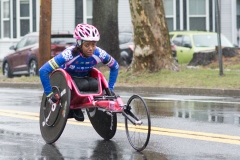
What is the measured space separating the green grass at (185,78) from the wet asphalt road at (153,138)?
4.72 meters

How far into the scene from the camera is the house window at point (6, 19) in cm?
3953

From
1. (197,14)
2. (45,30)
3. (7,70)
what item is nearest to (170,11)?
(197,14)

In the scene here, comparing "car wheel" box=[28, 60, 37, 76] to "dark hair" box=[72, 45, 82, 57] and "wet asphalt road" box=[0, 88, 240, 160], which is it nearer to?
"wet asphalt road" box=[0, 88, 240, 160]

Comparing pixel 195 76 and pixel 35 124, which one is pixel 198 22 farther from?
A: pixel 35 124

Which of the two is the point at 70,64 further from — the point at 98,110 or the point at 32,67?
the point at 32,67

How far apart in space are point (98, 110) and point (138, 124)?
1.44m

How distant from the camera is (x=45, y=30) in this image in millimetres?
24000

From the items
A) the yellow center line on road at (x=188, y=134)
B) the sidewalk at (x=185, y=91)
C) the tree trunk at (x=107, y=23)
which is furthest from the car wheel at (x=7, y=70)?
the yellow center line on road at (x=188, y=134)

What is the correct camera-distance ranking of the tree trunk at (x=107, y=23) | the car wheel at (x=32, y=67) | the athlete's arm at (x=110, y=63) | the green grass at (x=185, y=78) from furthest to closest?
1. the car wheel at (x=32, y=67)
2. the tree trunk at (x=107, y=23)
3. the green grass at (x=185, y=78)
4. the athlete's arm at (x=110, y=63)

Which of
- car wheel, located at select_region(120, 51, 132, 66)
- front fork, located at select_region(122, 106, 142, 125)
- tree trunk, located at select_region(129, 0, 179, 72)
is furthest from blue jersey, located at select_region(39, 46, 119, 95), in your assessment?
car wheel, located at select_region(120, 51, 132, 66)

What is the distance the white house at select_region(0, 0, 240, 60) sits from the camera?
1420 inches

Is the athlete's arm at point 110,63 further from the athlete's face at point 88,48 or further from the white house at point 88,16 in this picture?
the white house at point 88,16

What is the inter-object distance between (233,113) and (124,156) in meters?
5.03

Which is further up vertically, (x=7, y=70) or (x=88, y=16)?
(x=88, y=16)
